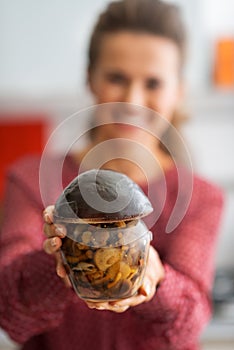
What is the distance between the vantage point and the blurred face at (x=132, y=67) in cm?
85

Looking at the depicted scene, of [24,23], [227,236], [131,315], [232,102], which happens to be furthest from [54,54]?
[131,315]

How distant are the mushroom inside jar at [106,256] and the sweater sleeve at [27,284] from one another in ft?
0.44

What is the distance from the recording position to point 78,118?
600 millimetres

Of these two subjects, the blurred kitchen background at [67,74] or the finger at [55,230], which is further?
the blurred kitchen background at [67,74]

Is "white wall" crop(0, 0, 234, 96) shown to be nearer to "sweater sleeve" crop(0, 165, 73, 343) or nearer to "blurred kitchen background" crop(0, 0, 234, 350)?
"blurred kitchen background" crop(0, 0, 234, 350)

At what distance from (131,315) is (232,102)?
3.64ft

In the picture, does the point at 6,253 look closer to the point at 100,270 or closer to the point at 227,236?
Answer: the point at 100,270

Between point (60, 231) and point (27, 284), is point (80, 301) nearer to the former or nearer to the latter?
point (27, 284)

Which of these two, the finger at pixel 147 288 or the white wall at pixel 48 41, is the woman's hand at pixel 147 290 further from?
the white wall at pixel 48 41

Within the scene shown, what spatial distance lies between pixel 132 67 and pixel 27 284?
0.98 ft

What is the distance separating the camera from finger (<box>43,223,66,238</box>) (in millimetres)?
543

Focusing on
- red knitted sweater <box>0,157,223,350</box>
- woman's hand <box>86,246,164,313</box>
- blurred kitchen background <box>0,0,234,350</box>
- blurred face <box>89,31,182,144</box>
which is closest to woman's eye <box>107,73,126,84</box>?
blurred face <box>89,31,182,144</box>

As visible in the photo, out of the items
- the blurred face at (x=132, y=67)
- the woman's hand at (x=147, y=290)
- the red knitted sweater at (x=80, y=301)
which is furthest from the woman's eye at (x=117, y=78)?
the woman's hand at (x=147, y=290)

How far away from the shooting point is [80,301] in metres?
0.86
